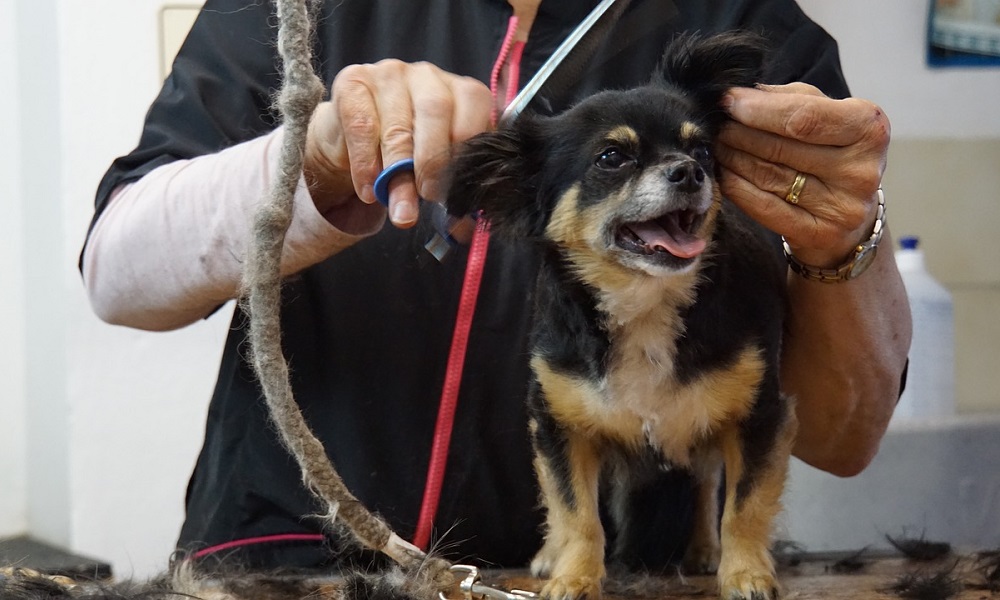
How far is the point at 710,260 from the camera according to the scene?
80 centimetres

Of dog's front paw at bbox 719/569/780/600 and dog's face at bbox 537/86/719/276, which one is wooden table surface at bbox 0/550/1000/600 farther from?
dog's face at bbox 537/86/719/276

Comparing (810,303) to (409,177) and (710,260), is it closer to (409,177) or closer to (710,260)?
(710,260)

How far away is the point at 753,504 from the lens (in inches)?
31.6

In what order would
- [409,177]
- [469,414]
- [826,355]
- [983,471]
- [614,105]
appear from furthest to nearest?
[983,471]
[469,414]
[826,355]
[614,105]
[409,177]

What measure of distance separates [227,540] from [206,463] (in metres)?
0.09

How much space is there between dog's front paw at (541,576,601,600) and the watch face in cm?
33

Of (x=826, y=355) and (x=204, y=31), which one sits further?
(x=204, y=31)

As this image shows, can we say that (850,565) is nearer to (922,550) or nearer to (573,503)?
(922,550)

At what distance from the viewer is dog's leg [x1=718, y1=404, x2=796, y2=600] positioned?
791mm

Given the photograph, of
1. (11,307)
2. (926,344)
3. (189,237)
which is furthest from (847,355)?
(11,307)

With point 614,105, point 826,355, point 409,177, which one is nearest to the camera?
point 409,177

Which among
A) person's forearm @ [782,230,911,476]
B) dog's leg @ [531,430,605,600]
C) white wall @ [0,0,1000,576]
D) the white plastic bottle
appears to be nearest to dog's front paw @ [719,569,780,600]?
dog's leg @ [531,430,605,600]

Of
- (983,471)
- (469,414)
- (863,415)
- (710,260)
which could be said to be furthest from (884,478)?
(710,260)

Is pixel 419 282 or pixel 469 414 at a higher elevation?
pixel 419 282
